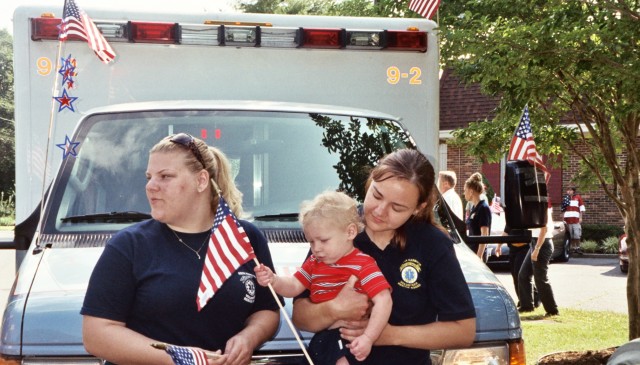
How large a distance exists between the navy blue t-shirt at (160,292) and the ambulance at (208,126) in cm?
42

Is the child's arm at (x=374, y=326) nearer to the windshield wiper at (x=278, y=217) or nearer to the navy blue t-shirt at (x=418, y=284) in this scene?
the navy blue t-shirt at (x=418, y=284)

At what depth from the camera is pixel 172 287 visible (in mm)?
3078

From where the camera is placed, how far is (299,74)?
6.09m

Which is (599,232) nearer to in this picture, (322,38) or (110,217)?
(322,38)

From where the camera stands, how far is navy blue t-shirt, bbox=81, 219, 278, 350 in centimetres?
302

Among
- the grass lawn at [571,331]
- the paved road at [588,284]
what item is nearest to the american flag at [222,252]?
the grass lawn at [571,331]

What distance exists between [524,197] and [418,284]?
61.5 inches

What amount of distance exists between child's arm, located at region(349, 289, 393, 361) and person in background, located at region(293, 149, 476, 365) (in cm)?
7

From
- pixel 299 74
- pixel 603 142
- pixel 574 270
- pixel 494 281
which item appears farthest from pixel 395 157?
pixel 574 270

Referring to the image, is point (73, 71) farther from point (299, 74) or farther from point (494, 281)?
point (494, 281)

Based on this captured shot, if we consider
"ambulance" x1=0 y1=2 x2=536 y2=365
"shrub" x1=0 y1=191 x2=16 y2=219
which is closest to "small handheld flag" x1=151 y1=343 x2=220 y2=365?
"ambulance" x1=0 y1=2 x2=536 y2=365

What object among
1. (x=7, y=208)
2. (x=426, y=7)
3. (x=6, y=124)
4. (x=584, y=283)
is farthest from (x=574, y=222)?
(x=6, y=124)

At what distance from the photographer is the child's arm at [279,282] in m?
3.11

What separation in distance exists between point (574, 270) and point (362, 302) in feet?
59.4
